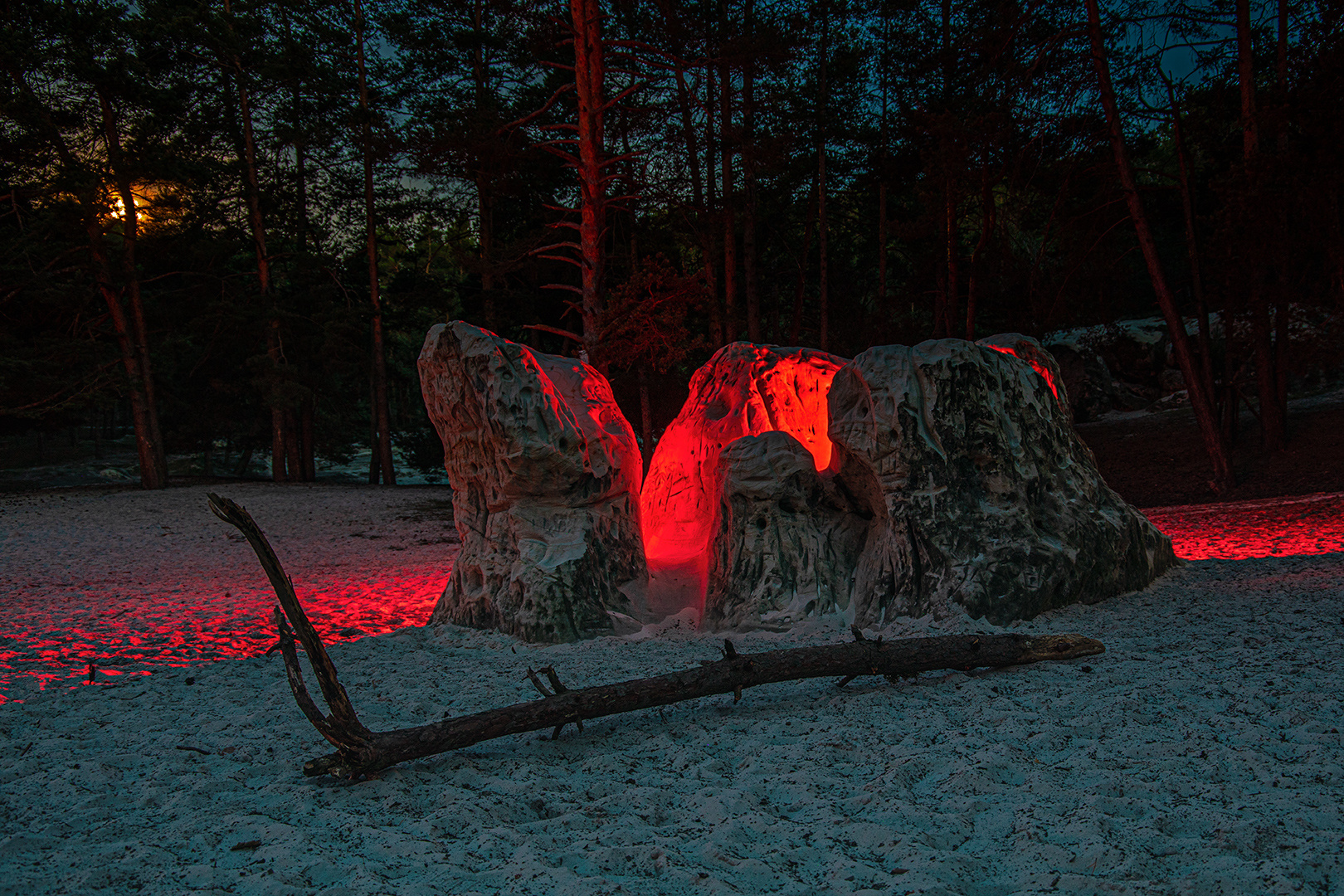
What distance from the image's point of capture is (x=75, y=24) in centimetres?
1334

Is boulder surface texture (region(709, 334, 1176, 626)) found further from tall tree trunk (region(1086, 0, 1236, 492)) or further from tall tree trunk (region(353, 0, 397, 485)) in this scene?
tall tree trunk (region(353, 0, 397, 485))

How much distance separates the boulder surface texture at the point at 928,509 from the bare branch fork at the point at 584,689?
3.98 feet

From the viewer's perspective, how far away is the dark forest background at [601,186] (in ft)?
33.7

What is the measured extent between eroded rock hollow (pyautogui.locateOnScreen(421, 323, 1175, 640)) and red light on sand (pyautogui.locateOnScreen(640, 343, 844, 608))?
806mm

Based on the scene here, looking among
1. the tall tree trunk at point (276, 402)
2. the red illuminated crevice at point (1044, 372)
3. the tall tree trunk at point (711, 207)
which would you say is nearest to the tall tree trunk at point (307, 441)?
the tall tree trunk at point (276, 402)

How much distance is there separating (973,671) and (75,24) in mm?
18116

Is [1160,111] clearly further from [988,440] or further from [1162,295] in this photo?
[988,440]


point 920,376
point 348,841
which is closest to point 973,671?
point 920,376

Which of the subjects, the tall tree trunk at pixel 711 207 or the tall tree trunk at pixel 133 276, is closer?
the tall tree trunk at pixel 711 207

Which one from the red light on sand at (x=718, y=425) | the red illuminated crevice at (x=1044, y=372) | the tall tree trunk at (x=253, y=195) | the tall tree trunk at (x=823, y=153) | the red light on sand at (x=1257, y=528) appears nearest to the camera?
the red illuminated crevice at (x=1044, y=372)

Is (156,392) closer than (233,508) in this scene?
No

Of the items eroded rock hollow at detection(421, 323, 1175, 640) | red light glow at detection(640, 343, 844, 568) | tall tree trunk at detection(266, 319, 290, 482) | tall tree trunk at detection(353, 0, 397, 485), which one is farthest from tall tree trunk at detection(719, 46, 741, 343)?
tall tree trunk at detection(266, 319, 290, 482)

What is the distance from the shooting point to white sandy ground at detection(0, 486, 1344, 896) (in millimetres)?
2293

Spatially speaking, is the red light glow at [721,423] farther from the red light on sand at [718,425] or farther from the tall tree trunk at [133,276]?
the tall tree trunk at [133,276]
